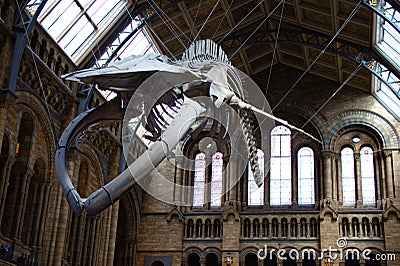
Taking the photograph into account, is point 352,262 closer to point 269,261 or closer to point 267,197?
point 269,261

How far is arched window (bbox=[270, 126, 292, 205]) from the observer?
24.5 m

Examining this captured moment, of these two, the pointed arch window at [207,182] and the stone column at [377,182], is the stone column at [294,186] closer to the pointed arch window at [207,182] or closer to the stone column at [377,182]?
the pointed arch window at [207,182]

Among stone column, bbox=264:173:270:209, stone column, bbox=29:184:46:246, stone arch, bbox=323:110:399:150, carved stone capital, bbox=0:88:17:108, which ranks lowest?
stone column, bbox=29:184:46:246

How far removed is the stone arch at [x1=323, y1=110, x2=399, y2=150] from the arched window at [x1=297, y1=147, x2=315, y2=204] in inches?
36.6

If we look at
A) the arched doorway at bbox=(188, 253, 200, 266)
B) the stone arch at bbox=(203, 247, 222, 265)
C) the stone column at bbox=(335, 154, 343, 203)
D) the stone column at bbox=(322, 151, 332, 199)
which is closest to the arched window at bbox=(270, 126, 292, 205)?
the stone column at bbox=(322, 151, 332, 199)

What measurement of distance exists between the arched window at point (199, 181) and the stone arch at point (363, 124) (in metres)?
5.16

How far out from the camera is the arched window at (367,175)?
2375 centimetres

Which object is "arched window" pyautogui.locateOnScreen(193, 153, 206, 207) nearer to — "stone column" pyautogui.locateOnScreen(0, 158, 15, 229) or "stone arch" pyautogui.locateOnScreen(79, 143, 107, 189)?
Result: "stone arch" pyautogui.locateOnScreen(79, 143, 107, 189)

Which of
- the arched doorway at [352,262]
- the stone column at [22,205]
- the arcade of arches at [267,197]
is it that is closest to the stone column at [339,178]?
the arcade of arches at [267,197]

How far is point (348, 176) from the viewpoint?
24281 millimetres

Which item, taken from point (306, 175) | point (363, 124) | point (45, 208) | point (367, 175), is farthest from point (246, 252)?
point (45, 208)

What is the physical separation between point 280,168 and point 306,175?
109 cm

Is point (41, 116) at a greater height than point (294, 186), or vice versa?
point (294, 186)

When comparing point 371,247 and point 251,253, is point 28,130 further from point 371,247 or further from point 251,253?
point 371,247
